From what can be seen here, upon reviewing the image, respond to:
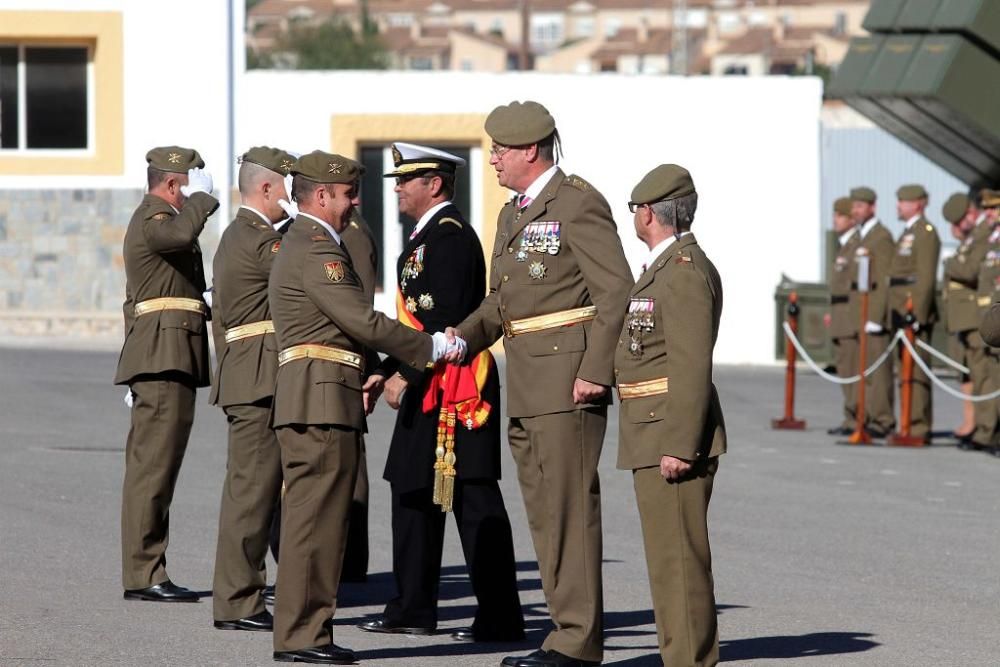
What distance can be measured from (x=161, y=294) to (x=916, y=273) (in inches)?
347

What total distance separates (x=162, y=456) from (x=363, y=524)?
1.11 metres

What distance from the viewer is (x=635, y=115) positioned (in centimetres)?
2439

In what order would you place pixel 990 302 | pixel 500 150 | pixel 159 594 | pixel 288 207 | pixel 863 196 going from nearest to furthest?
pixel 500 150 < pixel 288 207 < pixel 159 594 < pixel 990 302 < pixel 863 196

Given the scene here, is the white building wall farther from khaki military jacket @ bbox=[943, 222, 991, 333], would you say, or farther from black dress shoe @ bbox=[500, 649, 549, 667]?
black dress shoe @ bbox=[500, 649, 549, 667]

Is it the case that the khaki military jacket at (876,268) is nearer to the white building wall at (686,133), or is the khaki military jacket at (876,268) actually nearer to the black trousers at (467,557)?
the white building wall at (686,133)

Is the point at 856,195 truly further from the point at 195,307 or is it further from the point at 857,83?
the point at 195,307

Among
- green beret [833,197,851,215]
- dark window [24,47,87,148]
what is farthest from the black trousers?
dark window [24,47,87,148]

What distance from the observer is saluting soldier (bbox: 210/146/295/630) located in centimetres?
843

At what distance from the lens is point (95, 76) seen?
79.8 ft

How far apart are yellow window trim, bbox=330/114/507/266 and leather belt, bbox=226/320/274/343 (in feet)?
50.6

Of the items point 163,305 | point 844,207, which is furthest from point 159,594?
point 844,207

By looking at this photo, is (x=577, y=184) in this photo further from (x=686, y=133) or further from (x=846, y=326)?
(x=686, y=133)

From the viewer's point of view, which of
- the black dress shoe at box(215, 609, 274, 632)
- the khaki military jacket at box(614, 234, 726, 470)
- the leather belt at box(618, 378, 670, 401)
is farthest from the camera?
the black dress shoe at box(215, 609, 274, 632)

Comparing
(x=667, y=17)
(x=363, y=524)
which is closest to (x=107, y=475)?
(x=363, y=524)
